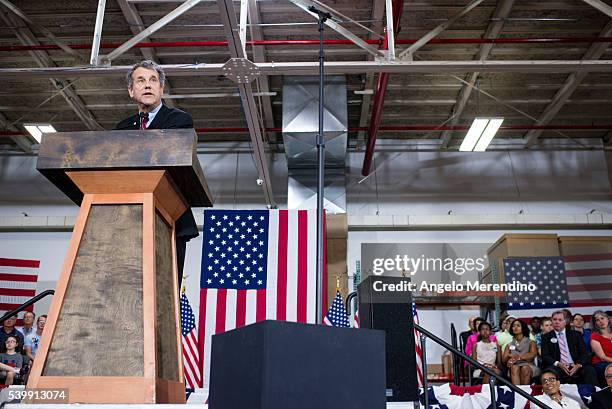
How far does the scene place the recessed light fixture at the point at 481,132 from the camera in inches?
320

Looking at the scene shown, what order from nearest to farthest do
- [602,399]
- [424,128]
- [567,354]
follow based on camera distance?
[602,399], [567,354], [424,128]

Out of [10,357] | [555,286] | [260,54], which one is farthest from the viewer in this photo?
[555,286]

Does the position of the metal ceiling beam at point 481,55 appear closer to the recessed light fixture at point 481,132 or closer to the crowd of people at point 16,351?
the recessed light fixture at point 481,132

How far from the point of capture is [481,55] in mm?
8648

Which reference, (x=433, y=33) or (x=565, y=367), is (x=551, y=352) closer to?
(x=565, y=367)

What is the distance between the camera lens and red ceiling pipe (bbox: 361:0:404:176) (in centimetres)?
661

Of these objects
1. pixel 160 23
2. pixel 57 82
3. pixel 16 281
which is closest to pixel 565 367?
pixel 160 23

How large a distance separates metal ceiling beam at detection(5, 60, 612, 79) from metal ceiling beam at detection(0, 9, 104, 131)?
1.19 metres

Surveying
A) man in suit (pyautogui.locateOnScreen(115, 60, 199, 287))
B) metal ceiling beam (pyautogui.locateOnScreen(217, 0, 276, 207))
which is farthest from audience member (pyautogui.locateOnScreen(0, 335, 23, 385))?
man in suit (pyautogui.locateOnScreen(115, 60, 199, 287))

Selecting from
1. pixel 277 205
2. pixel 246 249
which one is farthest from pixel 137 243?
pixel 277 205

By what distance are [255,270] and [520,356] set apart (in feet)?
10.0

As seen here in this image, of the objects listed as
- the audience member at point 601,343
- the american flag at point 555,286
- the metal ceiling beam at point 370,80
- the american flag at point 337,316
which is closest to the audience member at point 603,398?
the audience member at point 601,343

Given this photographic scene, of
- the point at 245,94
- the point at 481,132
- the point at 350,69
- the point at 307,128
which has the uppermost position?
the point at 307,128

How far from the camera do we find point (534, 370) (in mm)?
6395
